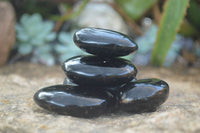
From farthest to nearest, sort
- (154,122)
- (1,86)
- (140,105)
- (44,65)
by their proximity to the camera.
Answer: (44,65) → (1,86) → (140,105) → (154,122)

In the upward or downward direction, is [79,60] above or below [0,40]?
above

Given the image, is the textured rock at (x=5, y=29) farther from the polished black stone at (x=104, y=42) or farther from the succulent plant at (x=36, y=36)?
the polished black stone at (x=104, y=42)

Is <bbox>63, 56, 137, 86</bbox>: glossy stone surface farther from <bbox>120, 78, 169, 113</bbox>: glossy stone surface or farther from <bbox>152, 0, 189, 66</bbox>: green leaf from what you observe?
<bbox>152, 0, 189, 66</bbox>: green leaf

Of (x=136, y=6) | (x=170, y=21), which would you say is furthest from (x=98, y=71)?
(x=136, y=6)

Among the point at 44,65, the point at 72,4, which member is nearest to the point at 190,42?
the point at 72,4

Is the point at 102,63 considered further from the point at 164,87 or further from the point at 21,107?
the point at 21,107

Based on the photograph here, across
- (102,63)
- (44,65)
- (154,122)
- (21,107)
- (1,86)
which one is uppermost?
(102,63)

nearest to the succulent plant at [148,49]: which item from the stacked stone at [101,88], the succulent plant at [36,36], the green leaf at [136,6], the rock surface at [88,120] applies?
the green leaf at [136,6]
